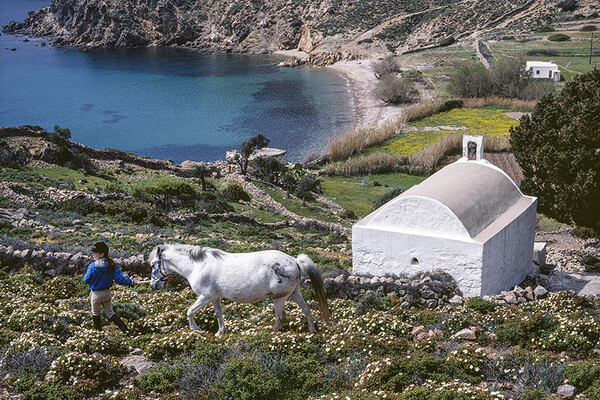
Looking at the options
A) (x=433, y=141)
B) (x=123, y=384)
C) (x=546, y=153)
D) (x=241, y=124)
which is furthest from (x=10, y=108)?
(x=123, y=384)

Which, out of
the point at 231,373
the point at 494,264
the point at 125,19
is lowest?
the point at 494,264

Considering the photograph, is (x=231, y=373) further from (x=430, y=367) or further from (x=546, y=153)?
(x=546, y=153)

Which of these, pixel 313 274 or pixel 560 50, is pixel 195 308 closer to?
pixel 313 274

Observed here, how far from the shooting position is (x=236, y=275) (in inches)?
500

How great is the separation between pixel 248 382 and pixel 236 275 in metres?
2.97

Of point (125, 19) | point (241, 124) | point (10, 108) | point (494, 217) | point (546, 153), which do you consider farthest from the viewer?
point (125, 19)

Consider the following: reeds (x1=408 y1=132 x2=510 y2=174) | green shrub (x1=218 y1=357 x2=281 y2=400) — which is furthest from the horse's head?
reeds (x1=408 y1=132 x2=510 y2=174)

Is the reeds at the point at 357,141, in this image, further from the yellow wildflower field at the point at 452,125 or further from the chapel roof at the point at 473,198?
the chapel roof at the point at 473,198

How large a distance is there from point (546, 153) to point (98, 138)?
235ft

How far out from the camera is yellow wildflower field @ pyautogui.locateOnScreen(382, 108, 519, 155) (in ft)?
220

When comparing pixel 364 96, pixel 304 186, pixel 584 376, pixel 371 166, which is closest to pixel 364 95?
pixel 364 96

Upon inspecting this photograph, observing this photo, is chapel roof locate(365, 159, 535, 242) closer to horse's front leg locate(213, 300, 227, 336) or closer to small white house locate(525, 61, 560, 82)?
horse's front leg locate(213, 300, 227, 336)

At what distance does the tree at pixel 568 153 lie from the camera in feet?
91.0

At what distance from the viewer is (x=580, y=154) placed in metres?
27.8
